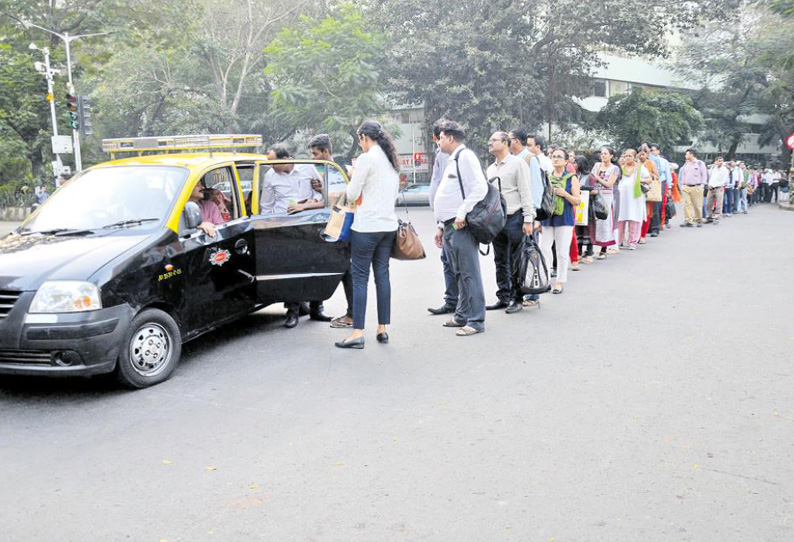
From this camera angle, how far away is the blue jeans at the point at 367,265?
255 inches

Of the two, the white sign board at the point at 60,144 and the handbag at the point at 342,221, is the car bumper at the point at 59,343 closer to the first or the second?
the handbag at the point at 342,221

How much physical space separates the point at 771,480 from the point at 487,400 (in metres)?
1.81

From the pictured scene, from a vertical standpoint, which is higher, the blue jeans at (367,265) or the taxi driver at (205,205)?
the taxi driver at (205,205)

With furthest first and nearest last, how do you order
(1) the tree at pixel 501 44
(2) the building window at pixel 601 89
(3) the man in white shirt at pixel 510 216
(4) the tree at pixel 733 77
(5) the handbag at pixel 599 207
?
(2) the building window at pixel 601 89 < (4) the tree at pixel 733 77 < (1) the tree at pixel 501 44 < (5) the handbag at pixel 599 207 < (3) the man in white shirt at pixel 510 216

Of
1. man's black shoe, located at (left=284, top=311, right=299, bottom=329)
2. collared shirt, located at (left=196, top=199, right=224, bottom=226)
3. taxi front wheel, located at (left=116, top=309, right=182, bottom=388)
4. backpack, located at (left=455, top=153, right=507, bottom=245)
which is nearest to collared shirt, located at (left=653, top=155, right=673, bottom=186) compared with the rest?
backpack, located at (left=455, top=153, right=507, bottom=245)

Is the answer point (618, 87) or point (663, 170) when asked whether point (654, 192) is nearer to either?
point (663, 170)

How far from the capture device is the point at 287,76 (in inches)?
1395

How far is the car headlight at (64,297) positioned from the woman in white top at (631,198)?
10.3 m

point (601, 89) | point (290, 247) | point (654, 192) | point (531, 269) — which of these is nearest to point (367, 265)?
point (290, 247)

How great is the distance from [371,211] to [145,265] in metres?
1.88

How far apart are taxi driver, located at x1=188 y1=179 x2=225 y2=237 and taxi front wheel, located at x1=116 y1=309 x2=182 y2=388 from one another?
1.02 metres

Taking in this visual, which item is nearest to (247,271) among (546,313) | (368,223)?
(368,223)

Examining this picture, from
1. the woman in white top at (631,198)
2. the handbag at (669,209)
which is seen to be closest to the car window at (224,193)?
the woman in white top at (631,198)

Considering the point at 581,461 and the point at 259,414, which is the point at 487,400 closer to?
the point at 581,461
